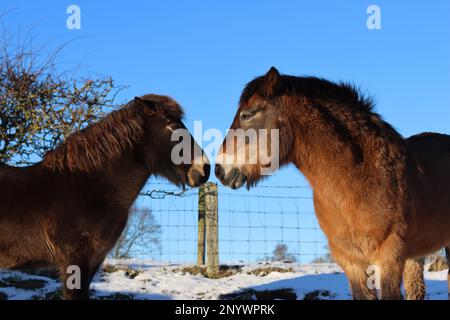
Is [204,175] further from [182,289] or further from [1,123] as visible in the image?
[1,123]

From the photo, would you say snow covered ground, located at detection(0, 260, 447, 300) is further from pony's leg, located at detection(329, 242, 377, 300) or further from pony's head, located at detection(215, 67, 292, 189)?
pony's head, located at detection(215, 67, 292, 189)

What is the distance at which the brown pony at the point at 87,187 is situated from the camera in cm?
532

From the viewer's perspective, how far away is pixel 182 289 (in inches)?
327

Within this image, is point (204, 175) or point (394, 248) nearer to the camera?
point (394, 248)

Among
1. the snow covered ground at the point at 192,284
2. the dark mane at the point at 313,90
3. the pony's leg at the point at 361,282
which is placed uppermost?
the dark mane at the point at 313,90

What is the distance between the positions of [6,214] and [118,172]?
3.99 ft

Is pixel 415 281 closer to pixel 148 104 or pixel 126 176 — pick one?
pixel 126 176

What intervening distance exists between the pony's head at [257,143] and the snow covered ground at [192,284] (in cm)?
335

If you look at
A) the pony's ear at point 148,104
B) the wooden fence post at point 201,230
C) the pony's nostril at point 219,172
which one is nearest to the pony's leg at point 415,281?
the pony's nostril at point 219,172

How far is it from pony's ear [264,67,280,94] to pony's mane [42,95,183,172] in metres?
1.48

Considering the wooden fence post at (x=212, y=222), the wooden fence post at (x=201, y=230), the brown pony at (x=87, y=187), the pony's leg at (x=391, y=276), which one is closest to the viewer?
the pony's leg at (x=391, y=276)

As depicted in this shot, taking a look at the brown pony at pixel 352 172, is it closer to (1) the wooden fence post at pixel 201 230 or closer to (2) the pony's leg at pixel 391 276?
(2) the pony's leg at pixel 391 276
